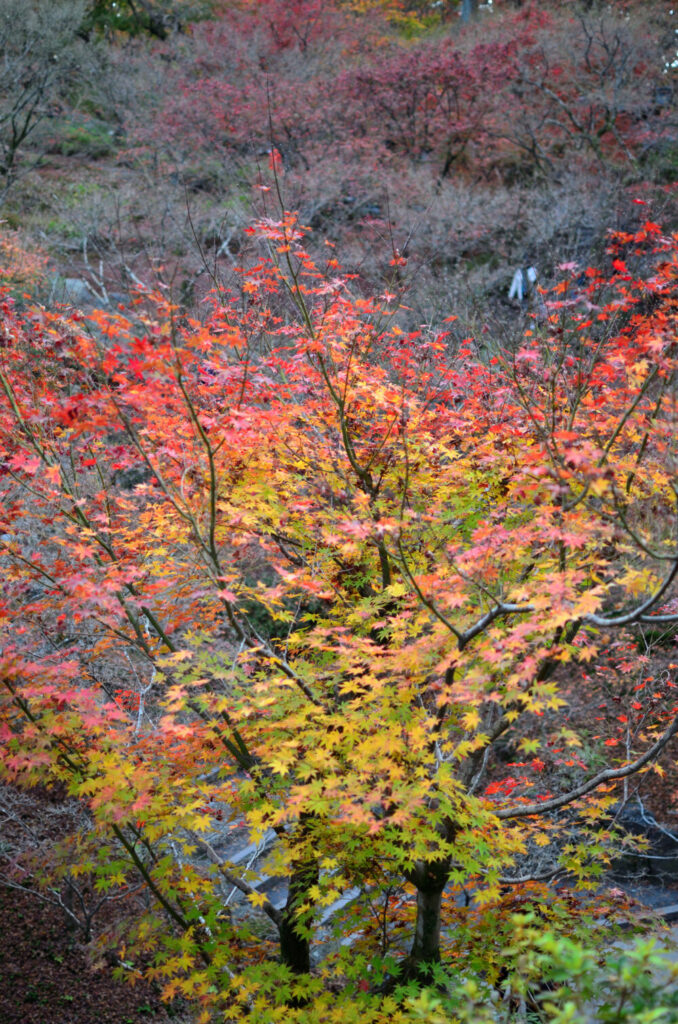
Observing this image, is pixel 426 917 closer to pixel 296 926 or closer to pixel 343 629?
pixel 296 926

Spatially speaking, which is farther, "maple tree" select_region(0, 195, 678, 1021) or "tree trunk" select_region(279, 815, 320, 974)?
"tree trunk" select_region(279, 815, 320, 974)

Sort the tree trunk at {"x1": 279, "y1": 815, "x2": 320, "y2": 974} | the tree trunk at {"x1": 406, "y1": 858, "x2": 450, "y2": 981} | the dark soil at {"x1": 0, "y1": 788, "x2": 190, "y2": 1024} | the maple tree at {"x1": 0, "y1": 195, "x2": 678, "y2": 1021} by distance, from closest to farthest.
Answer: the maple tree at {"x1": 0, "y1": 195, "x2": 678, "y2": 1021} < the tree trunk at {"x1": 406, "y1": 858, "x2": 450, "y2": 981} < the tree trunk at {"x1": 279, "y1": 815, "x2": 320, "y2": 974} < the dark soil at {"x1": 0, "y1": 788, "x2": 190, "y2": 1024}

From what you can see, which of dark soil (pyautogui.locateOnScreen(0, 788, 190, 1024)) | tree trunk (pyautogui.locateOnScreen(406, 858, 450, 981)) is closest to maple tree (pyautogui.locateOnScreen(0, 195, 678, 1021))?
tree trunk (pyautogui.locateOnScreen(406, 858, 450, 981))

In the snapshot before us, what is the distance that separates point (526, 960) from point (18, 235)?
18917 millimetres

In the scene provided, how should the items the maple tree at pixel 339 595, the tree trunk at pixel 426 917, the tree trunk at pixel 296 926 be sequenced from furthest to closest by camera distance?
the tree trunk at pixel 296 926, the tree trunk at pixel 426 917, the maple tree at pixel 339 595

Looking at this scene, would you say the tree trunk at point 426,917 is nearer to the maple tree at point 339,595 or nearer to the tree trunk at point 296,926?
the maple tree at point 339,595

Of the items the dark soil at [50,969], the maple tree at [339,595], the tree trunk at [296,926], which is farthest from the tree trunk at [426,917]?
the dark soil at [50,969]

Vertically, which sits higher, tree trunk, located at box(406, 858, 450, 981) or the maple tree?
the maple tree

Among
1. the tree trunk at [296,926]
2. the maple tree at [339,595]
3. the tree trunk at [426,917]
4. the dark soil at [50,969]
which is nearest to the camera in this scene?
the maple tree at [339,595]

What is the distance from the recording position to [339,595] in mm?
→ 5953

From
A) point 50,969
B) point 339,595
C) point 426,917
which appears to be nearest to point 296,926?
point 426,917

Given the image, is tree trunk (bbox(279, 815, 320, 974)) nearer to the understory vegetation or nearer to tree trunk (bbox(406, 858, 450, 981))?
the understory vegetation

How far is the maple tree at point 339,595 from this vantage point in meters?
4.23

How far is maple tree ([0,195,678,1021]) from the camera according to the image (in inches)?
167
